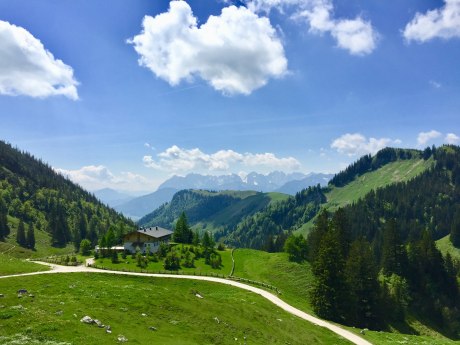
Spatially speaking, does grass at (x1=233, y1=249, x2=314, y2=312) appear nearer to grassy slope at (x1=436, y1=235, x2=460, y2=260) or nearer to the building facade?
A: the building facade

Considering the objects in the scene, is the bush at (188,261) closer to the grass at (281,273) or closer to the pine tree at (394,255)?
the grass at (281,273)

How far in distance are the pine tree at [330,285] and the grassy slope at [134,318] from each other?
565 inches

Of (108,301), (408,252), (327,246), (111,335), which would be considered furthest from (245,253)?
(111,335)

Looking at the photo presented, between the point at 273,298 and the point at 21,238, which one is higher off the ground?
the point at 273,298

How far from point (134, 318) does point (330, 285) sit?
46.9 m

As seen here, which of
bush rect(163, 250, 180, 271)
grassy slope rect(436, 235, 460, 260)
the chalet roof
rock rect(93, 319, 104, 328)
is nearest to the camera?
rock rect(93, 319, 104, 328)

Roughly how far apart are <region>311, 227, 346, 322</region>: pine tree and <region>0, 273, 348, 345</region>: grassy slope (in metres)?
14.3

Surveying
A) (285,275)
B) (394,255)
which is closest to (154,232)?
(285,275)

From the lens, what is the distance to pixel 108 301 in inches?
1395

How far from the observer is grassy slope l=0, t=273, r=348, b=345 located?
25.0 meters

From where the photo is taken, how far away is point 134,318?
105ft

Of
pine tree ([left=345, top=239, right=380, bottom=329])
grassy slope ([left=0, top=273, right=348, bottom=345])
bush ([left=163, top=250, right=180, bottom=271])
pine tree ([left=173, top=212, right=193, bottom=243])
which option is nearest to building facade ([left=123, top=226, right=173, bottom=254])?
pine tree ([left=173, top=212, right=193, bottom=243])

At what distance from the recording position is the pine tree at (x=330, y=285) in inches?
2539

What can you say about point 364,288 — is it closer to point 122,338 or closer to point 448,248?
point 122,338
